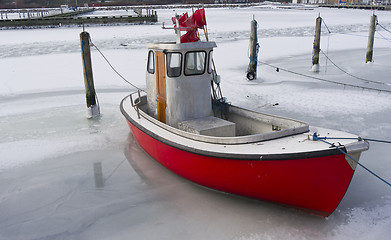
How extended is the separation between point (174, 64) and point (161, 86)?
1.95 feet

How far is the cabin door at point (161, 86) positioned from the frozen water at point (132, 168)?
987 millimetres

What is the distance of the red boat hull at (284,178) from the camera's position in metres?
4.59

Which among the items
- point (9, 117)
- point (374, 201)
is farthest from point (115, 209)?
point (9, 117)

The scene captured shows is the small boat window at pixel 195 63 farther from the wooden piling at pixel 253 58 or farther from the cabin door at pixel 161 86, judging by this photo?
the wooden piling at pixel 253 58

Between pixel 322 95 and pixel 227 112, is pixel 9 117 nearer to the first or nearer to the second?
pixel 227 112

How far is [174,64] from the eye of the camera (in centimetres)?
645

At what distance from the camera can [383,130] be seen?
7969 millimetres

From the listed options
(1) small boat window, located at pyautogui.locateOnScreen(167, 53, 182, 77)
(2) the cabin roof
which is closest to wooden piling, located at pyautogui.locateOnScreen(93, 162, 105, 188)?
(1) small boat window, located at pyautogui.locateOnScreen(167, 53, 182, 77)

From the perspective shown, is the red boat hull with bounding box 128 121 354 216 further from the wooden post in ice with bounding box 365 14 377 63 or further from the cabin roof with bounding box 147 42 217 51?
the wooden post in ice with bounding box 365 14 377 63

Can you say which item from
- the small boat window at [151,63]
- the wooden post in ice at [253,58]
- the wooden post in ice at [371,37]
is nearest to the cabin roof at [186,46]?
the small boat window at [151,63]

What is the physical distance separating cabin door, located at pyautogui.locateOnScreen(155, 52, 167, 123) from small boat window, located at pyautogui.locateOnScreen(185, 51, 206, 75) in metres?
0.45

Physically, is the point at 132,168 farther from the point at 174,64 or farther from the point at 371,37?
the point at 371,37

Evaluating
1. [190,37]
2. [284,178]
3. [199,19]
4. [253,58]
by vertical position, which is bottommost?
[284,178]

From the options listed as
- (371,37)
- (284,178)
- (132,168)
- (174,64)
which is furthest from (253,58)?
(284,178)
